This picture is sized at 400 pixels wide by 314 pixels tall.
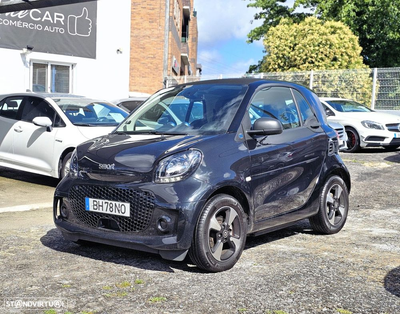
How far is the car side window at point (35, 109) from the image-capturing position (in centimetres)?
993

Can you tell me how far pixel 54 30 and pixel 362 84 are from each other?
34.7ft

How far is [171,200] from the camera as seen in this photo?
184 inches

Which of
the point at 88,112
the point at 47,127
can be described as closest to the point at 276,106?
the point at 88,112

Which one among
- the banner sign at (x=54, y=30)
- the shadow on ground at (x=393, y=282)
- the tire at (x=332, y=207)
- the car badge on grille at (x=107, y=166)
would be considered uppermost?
the banner sign at (x=54, y=30)

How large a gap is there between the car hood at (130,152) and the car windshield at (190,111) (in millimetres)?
243

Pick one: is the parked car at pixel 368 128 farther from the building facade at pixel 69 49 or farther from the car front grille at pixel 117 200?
the car front grille at pixel 117 200

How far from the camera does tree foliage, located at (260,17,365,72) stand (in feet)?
83.4

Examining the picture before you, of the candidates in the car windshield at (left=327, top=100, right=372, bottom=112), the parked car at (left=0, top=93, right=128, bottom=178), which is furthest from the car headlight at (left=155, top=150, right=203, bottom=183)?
the car windshield at (left=327, top=100, right=372, bottom=112)

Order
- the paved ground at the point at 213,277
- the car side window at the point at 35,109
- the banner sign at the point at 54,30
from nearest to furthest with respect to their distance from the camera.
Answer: the paved ground at the point at 213,277
the car side window at the point at 35,109
the banner sign at the point at 54,30

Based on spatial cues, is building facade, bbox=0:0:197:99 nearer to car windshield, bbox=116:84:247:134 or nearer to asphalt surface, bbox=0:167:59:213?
asphalt surface, bbox=0:167:59:213

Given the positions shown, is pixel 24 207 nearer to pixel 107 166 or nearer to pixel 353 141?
pixel 107 166

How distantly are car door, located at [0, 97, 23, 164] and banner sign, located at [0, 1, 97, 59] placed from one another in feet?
26.7

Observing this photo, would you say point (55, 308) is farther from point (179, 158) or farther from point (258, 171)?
point (258, 171)

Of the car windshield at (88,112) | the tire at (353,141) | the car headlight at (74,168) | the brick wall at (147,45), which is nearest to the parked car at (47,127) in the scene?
the car windshield at (88,112)
